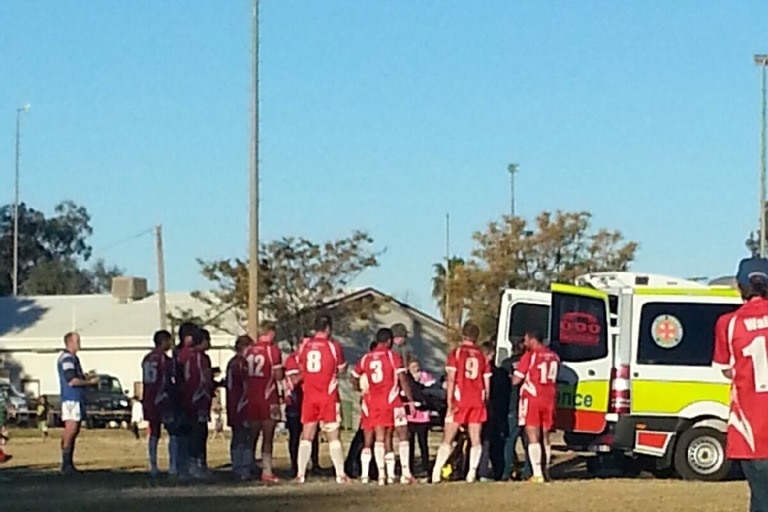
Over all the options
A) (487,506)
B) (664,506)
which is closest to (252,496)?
(487,506)

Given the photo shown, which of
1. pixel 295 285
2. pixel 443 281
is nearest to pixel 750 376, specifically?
pixel 295 285

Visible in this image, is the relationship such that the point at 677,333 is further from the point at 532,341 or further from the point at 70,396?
the point at 70,396

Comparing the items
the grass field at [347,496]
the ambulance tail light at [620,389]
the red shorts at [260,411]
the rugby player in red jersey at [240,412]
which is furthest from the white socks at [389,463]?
the ambulance tail light at [620,389]

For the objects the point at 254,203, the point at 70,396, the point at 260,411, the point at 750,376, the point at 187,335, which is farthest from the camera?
the point at 254,203

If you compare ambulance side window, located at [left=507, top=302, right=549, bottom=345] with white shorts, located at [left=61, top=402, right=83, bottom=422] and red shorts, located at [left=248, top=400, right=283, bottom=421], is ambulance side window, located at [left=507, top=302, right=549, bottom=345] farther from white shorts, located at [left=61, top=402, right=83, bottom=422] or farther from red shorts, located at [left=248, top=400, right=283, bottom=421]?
white shorts, located at [left=61, top=402, right=83, bottom=422]

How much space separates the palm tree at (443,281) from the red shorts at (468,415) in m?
39.0

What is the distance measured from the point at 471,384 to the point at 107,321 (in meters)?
42.1

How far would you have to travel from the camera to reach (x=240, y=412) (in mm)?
18938

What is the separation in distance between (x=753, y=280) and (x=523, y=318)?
12.6 meters

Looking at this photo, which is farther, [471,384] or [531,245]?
[531,245]

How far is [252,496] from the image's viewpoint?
15.5 m

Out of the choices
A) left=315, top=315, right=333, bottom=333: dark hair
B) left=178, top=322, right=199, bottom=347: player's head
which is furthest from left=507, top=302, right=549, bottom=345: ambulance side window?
left=178, top=322, right=199, bottom=347: player's head

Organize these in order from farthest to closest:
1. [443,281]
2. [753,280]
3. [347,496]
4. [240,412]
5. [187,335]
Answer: [443,281] < [187,335] < [240,412] < [347,496] < [753,280]

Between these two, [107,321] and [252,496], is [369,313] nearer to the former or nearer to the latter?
[107,321]
